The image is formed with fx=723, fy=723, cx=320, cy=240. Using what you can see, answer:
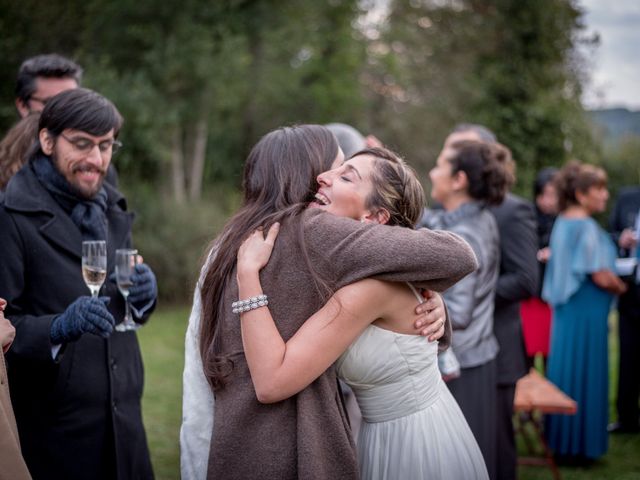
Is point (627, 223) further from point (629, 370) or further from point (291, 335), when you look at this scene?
point (291, 335)

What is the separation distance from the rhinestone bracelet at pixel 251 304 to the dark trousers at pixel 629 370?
5748 millimetres

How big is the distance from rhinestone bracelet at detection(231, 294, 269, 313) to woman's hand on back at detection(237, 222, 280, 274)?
94 millimetres

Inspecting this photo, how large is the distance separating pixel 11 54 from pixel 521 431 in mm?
9515

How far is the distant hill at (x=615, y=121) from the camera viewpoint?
1794 cm

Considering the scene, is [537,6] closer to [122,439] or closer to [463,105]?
[463,105]

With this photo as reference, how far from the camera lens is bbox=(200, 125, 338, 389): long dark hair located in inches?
101

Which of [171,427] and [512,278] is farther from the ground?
[512,278]

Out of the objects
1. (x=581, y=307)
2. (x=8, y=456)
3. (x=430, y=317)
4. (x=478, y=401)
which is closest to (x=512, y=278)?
(x=478, y=401)

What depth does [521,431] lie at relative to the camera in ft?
21.6

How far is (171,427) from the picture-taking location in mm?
7121

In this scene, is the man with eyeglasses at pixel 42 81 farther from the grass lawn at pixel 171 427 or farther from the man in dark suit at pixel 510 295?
the grass lawn at pixel 171 427

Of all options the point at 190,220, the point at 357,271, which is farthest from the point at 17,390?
the point at 190,220

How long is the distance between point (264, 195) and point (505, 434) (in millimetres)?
3257

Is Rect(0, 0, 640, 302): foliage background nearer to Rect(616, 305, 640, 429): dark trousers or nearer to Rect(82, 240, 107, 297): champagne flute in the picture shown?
Rect(616, 305, 640, 429): dark trousers
